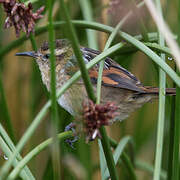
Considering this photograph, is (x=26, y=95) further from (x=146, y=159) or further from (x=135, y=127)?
(x=146, y=159)

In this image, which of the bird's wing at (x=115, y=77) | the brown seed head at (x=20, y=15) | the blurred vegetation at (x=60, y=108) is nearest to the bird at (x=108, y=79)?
the bird's wing at (x=115, y=77)

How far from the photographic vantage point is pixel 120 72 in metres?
2.60

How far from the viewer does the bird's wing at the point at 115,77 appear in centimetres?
250

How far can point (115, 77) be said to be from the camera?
101 inches

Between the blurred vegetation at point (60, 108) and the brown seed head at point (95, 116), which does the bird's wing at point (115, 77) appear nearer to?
the blurred vegetation at point (60, 108)

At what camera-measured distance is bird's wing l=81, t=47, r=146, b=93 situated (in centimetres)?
250

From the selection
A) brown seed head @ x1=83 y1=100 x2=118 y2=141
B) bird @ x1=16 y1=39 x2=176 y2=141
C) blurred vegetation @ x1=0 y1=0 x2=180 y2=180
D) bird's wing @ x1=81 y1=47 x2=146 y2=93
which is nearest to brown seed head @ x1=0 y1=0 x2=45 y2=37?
brown seed head @ x1=83 y1=100 x2=118 y2=141

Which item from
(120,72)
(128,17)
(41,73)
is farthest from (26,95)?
(128,17)

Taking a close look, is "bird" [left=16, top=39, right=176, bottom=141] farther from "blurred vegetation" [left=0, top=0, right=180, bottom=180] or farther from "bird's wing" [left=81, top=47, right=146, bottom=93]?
"blurred vegetation" [left=0, top=0, right=180, bottom=180]

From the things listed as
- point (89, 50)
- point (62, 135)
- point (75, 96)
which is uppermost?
point (89, 50)

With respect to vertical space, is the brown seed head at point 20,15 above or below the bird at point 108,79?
above

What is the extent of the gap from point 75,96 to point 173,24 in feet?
8.54

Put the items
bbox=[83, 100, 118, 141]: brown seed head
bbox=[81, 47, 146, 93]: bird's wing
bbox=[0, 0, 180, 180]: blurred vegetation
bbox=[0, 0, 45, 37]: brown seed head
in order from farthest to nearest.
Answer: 1. bbox=[0, 0, 180, 180]: blurred vegetation
2. bbox=[81, 47, 146, 93]: bird's wing
3. bbox=[0, 0, 45, 37]: brown seed head
4. bbox=[83, 100, 118, 141]: brown seed head

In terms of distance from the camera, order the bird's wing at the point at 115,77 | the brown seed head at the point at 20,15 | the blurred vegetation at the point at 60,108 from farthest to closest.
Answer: the blurred vegetation at the point at 60,108 → the bird's wing at the point at 115,77 → the brown seed head at the point at 20,15
